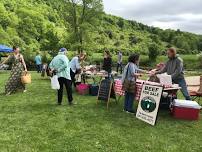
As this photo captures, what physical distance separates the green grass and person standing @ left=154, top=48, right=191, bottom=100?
0.88 m

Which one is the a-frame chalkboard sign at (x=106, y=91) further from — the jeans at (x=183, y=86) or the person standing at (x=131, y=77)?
the jeans at (x=183, y=86)

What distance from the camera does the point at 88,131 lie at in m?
7.87

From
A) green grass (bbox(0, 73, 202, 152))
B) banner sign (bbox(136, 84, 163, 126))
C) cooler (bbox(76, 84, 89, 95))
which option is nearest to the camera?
green grass (bbox(0, 73, 202, 152))

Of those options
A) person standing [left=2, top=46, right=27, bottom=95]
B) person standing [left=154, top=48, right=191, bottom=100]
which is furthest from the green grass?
person standing [left=2, top=46, right=27, bottom=95]

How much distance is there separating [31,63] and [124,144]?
111 feet

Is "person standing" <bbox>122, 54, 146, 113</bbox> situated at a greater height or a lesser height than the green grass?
greater

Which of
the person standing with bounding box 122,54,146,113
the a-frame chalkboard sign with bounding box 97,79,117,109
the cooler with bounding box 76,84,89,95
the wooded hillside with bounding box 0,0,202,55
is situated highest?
the wooded hillside with bounding box 0,0,202,55

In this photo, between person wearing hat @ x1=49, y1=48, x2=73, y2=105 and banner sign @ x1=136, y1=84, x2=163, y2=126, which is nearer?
banner sign @ x1=136, y1=84, x2=163, y2=126

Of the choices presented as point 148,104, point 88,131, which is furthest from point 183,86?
point 88,131

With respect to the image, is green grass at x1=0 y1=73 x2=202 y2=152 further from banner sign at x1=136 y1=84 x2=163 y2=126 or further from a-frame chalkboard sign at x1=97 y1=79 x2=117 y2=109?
a-frame chalkboard sign at x1=97 y1=79 x2=117 y2=109

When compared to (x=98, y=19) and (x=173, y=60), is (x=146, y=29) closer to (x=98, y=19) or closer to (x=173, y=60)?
(x=98, y=19)

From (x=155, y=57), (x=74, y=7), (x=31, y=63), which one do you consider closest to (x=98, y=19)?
(x=74, y=7)

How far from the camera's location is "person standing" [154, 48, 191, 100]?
9.98 metres

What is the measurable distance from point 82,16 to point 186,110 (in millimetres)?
43968
